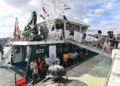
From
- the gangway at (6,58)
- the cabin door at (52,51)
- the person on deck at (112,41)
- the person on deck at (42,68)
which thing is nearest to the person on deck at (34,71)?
the person on deck at (42,68)

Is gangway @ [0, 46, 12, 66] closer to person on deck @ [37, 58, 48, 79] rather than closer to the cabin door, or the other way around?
the cabin door

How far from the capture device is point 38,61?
658 inches

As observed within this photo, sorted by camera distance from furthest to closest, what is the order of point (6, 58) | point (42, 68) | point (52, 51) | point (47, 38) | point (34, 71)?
point (6, 58), point (47, 38), point (52, 51), point (42, 68), point (34, 71)

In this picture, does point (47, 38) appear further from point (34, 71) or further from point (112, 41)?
point (112, 41)

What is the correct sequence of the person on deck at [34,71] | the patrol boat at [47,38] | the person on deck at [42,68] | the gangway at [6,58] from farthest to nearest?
the gangway at [6,58]
the patrol boat at [47,38]
the person on deck at [42,68]
the person on deck at [34,71]

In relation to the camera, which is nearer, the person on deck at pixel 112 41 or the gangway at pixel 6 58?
the person on deck at pixel 112 41

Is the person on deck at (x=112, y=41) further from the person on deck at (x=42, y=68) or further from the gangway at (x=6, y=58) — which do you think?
the gangway at (x=6, y=58)

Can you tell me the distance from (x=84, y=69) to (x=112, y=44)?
2.95 metres

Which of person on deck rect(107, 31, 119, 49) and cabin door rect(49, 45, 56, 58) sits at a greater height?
person on deck rect(107, 31, 119, 49)

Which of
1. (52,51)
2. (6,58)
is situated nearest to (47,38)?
(52,51)

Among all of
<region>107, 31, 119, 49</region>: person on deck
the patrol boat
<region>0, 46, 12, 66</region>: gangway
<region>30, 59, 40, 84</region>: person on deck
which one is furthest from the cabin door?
<region>0, 46, 12, 66</region>: gangway

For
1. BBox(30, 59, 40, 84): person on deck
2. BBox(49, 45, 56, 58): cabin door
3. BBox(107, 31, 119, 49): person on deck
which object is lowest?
BBox(30, 59, 40, 84): person on deck

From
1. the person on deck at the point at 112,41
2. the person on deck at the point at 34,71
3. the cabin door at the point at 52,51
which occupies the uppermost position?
the person on deck at the point at 112,41

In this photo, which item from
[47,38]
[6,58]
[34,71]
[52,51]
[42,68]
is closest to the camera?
[34,71]
